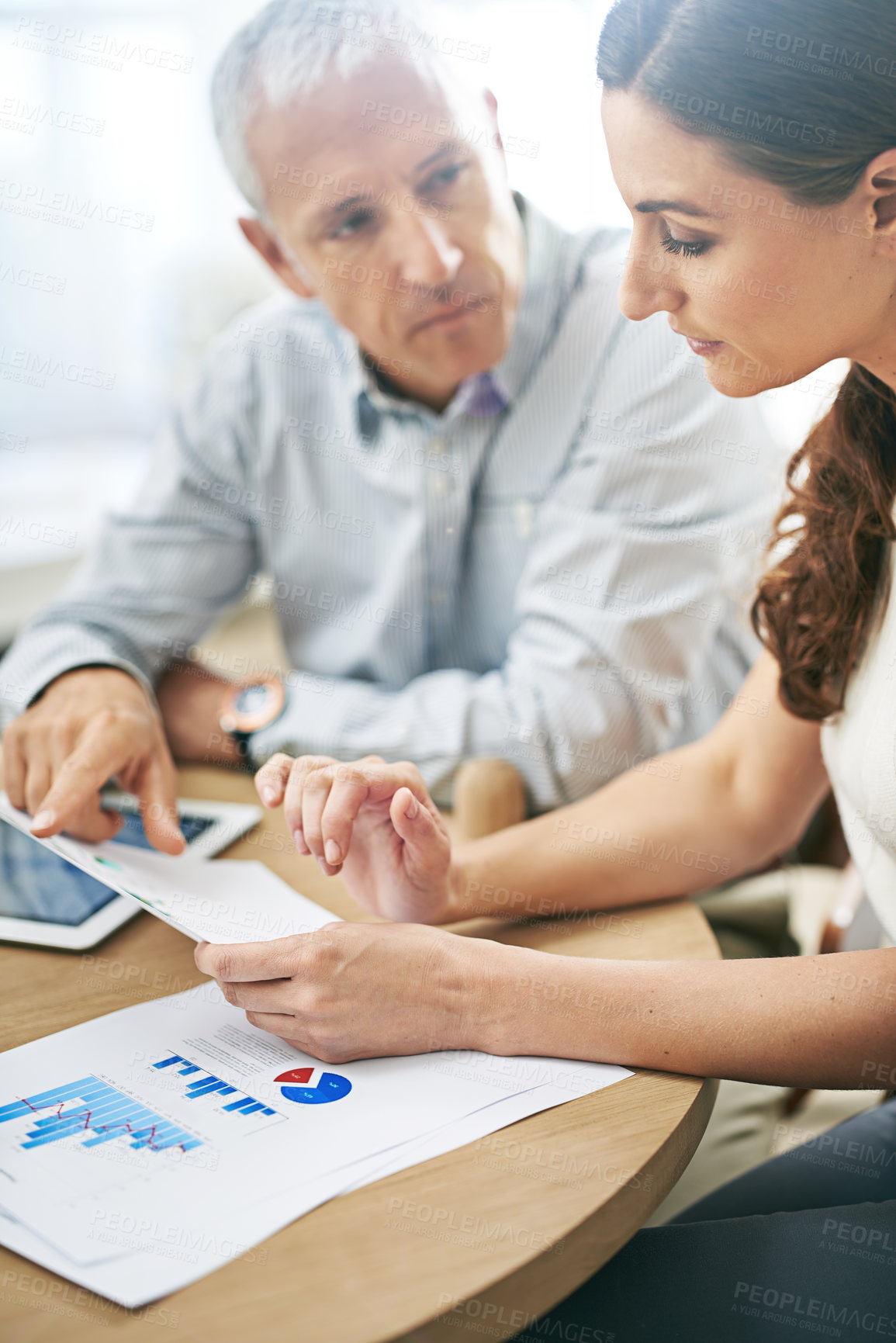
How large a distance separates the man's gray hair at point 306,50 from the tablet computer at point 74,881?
85cm

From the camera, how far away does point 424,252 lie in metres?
1.33

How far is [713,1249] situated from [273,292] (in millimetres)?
2924

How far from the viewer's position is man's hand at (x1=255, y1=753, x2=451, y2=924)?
863 mm

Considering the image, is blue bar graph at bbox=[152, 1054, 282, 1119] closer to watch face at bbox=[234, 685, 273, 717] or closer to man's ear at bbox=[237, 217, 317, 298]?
watch face at bbox=[234, 685, 273, 717]

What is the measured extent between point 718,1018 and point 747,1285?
0.20 metres

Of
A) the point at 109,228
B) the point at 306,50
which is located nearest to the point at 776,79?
the point at 306,50

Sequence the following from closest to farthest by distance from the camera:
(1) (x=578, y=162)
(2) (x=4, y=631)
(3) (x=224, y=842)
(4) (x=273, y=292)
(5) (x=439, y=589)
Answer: (3) (x=224, y=842) → (5) (x=439, y=589) → (1) (x=578, y=162) → (2) (x=4, y=631) → (4) (x=273, y=292)

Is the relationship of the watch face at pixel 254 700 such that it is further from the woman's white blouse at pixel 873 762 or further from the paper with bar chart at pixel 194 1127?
the woman's white blouse at pixel 873 762

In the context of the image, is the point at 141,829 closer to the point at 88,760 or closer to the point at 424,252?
the point at 88,760

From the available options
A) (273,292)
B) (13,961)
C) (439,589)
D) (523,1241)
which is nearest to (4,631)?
(273,292)

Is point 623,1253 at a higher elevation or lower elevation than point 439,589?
lower

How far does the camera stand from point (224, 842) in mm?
1119

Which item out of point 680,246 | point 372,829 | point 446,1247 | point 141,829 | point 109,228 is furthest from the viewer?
point 109,228

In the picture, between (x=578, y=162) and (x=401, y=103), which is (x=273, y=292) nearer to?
(x=578, y=162)
